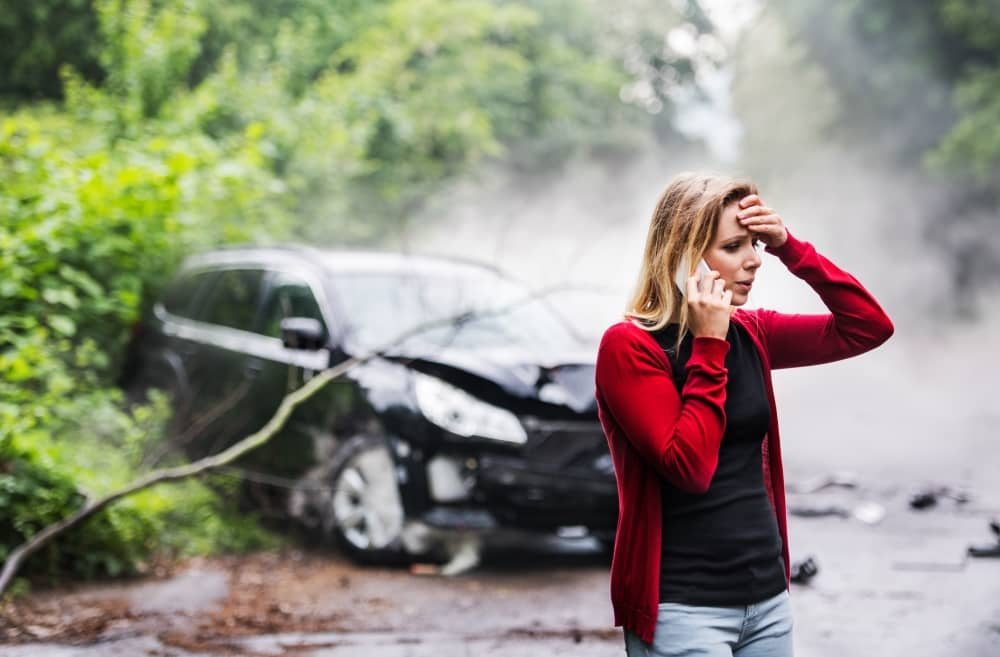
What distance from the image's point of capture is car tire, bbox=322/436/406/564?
6.11 m

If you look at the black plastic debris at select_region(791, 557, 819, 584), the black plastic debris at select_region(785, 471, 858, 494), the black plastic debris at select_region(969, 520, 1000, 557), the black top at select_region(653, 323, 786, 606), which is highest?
the black top at select_region(653, 323, 786, 606)

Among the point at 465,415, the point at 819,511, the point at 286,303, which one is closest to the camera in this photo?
the point at 465,415

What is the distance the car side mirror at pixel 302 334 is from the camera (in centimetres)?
653

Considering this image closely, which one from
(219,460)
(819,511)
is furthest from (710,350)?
(819,511)

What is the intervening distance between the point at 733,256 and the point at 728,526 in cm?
60

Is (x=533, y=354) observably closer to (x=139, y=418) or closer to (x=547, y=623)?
(x=547, y=623)

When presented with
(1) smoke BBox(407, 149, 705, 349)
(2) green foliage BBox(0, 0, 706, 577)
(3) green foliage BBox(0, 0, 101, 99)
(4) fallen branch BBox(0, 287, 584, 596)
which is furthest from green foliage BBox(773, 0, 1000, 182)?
(3) green foliage BBox(0, 0, 101, 99)

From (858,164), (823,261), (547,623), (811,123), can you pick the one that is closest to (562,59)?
(811,123)

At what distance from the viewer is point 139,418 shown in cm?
675

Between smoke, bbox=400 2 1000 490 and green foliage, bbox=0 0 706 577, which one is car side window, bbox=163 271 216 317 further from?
smoke, bbox=400 2 1000 490

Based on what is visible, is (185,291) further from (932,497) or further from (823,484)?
(932,497)

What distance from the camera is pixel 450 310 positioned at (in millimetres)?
7109

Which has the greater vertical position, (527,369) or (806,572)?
(527,369)

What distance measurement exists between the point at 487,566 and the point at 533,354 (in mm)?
1265
